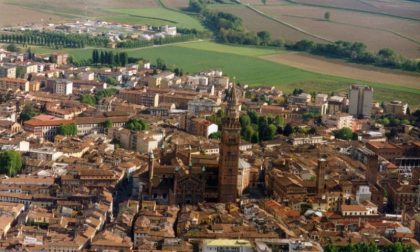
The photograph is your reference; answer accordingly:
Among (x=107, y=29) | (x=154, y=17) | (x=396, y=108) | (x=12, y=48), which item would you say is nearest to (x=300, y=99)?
(x=396, y=108)

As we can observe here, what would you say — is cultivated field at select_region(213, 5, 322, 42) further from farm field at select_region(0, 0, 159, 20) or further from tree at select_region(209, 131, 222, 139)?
tree at select_region(209, 131, 222, 139)

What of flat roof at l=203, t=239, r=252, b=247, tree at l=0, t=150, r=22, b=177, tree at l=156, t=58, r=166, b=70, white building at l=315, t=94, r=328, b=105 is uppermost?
tree at l=156, t=58, r=166, b=70

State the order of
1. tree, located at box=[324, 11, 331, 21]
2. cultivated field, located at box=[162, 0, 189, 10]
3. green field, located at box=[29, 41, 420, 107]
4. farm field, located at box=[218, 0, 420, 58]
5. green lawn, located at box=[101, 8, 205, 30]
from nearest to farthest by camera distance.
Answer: green field, located at box=[29, 41, 420, 107]
farm field, located at box=[218, 0, 420, 58]
tree, located at box=[324, 11, 331, 21]
green lawn, located at box=[101, 8, 205, 30]
cultivated field, located at box=[162, 0, 189, 10]

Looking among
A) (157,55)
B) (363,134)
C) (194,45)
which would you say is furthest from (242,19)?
(363,134)

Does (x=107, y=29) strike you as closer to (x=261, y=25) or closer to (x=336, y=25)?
(x=261, y=25)

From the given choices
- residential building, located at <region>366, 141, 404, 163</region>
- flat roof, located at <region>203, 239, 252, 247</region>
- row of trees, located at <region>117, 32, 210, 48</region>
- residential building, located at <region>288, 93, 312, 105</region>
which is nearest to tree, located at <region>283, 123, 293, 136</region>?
residential building, located at <region>366, 141, 404, 163</region>

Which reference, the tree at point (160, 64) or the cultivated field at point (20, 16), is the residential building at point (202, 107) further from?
the cultivated field at point (20, 16)
